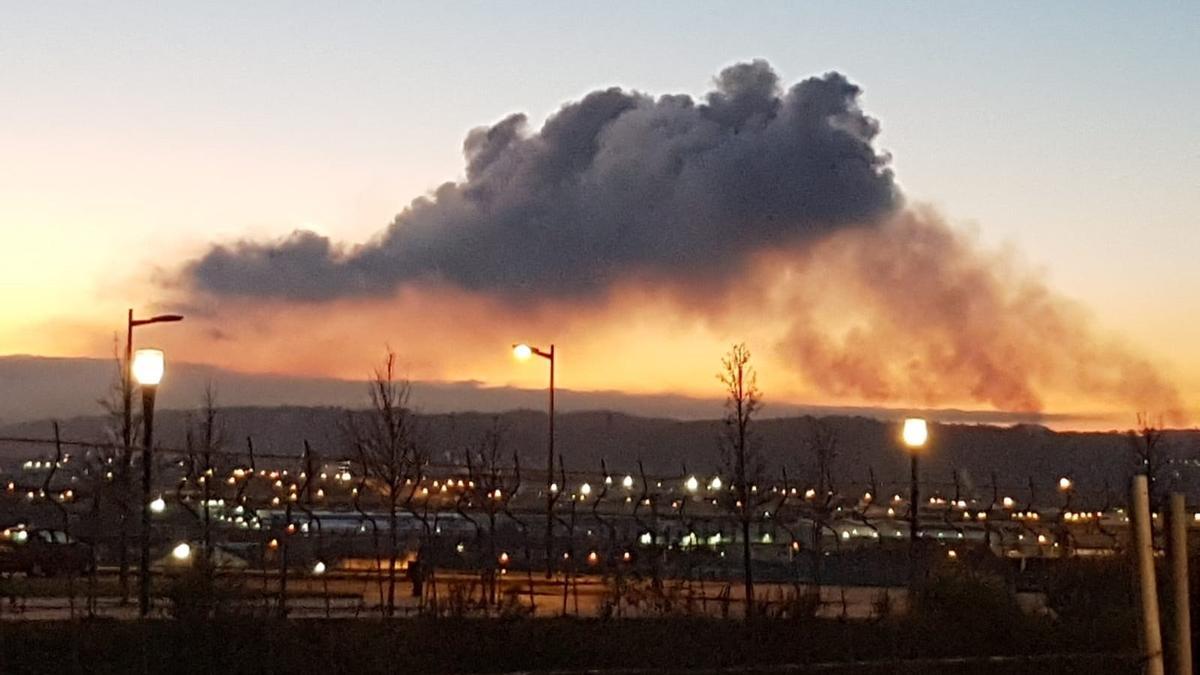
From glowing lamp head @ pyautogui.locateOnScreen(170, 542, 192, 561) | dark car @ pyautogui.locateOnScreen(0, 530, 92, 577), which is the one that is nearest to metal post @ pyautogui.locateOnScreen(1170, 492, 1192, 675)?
glowing lamp head @ pyautogui.locateOnScreen(170, 542, 192, 561)

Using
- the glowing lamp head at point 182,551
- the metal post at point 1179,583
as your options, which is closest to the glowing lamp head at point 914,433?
the glowing lamp head at point 182,551

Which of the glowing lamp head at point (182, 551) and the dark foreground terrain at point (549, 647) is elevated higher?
the glowing lamp head at point (182, 551)

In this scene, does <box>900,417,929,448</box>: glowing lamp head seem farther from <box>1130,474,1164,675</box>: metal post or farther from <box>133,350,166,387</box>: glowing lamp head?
<box>1130,474,1164,675</box>: metal post

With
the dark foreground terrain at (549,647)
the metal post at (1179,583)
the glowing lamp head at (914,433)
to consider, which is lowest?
the dark foreground terrain at (549,647)

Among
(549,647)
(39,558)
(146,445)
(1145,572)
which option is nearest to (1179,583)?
(1145,572)

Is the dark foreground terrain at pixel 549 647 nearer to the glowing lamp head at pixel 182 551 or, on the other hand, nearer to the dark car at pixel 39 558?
the glowing lamp head at pixel 182 551

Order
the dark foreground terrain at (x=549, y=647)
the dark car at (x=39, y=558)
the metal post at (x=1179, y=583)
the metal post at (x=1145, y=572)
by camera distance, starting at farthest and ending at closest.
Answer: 1. the dark car at (x=39, y=558)
2. the dark foreground terrain at (x=549, y=647)
3. the metal post at (x=1179, y=583)
4. the metal post at (x=1145, y=572)

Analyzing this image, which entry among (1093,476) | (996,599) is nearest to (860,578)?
(996,599)
